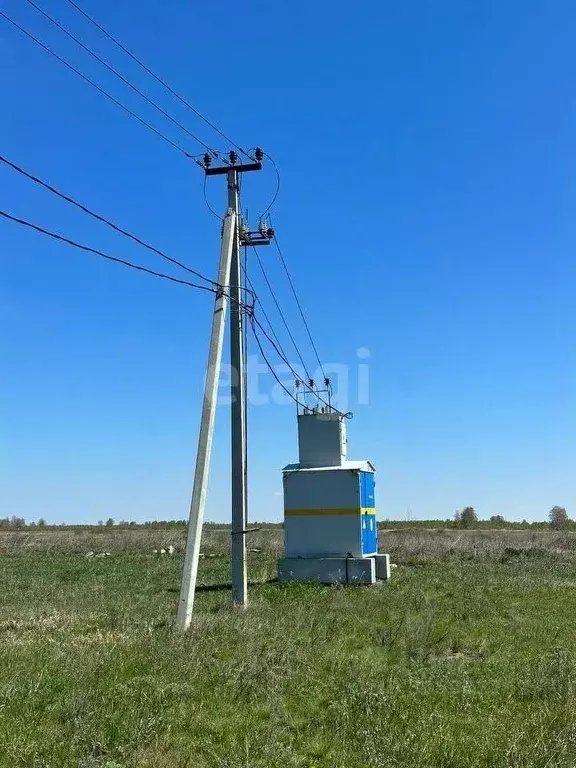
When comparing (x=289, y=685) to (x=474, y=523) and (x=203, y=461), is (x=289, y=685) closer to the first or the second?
(x=203, y=461)

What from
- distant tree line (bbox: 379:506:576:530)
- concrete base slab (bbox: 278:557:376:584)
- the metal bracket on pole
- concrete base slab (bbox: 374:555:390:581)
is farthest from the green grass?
distant tree line (bbox: 379:506:576:530)

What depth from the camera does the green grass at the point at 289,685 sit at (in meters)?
6.06

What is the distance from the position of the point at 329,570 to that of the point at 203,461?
10077 mm

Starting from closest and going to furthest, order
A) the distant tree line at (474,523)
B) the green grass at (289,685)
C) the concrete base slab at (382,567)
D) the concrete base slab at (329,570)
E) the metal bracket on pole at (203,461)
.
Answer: the green grass at (289,685) → the metal bracket on pole at (203,461) → the concrete base slab at (329,570) → the concrete base slab at (382,567) → the distant tree line at (474,523)

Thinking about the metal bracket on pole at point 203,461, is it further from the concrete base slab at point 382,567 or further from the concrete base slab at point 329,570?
the concrete base slab at point 382,567

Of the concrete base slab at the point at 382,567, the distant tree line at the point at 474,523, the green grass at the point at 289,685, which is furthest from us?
the distant tree line at the point at 474,523

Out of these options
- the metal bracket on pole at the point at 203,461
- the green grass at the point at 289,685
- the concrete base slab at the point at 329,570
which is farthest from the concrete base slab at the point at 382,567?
the metal bracket on pole at the point at 203,461

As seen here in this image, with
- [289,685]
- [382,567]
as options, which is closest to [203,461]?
[289,685]

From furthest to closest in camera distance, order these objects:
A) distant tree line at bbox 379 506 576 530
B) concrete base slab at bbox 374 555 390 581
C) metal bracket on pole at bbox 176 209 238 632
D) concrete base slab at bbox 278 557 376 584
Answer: distant tree line at bbox 379 506 576 530 < concrete base slab at bbox 374 555 390 581 < concrete base slab at bbox 278 557 376 584 < metal bracket on pole at bbox 176 209 238 632

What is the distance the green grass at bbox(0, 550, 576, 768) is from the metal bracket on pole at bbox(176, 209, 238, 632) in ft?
2.25

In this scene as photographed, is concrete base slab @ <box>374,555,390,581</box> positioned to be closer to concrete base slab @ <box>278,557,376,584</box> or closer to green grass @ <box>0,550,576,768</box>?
concrete base slab @ <box>278,557,376,584</box>

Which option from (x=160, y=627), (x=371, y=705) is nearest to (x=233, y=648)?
(x=160, y=627)

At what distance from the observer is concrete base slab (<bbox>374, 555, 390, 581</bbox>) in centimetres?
2202

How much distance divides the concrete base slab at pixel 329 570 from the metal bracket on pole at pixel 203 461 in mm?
9286
